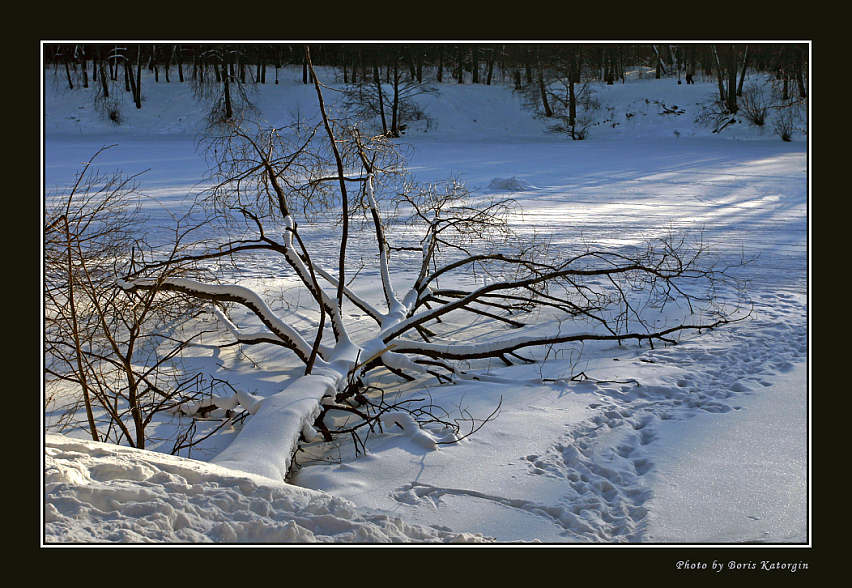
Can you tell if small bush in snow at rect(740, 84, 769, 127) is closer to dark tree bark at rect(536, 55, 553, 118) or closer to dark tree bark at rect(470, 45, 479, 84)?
dark tree bark at rect(536, 55, 553, 118)

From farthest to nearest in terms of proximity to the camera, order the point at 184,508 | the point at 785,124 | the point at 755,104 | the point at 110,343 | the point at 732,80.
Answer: the point at 732,80 → the point at 755,104 → the point at 785,124 → the point at 110,343 → the point at 184,508

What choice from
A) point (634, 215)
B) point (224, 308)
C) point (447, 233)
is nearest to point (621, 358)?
point (224, 308)

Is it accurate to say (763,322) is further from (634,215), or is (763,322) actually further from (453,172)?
(453,172)

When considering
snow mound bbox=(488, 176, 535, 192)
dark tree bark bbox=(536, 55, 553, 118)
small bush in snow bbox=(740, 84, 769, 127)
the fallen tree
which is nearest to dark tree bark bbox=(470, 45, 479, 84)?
dark tree bark bbox=(536, 55, 553, 118)

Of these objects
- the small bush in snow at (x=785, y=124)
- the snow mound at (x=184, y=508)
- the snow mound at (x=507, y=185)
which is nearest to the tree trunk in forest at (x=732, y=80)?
the small bush in snow at (x=785, y=124)

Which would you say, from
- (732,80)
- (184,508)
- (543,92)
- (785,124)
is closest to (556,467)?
(184,508)

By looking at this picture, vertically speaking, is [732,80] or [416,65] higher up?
[416,65]

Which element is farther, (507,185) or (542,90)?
(542,90)

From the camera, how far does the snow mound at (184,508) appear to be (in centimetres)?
268

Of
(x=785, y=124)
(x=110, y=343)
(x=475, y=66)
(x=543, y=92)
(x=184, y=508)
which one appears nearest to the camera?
(x=184, y=508)

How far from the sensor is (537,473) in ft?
12.8

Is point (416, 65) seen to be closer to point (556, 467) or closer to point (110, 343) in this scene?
point (110, 343)

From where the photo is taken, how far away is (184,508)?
2838mm

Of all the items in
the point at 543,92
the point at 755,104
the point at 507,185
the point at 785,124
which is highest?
the point at 543,92
